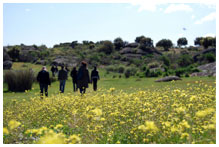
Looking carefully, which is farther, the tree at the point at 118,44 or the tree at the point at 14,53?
the tree at the point at 118,44

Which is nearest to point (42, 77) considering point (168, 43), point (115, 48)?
point (115, 48)

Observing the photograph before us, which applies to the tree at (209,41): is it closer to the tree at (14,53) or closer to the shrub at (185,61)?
the shrub at (185,61)

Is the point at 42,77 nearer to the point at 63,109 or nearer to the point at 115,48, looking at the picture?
the point at 63,109

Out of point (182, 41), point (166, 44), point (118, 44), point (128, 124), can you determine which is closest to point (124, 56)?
point (118, 44)

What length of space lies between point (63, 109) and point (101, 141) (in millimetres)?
2624

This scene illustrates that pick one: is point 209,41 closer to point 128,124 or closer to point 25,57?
point 25,57

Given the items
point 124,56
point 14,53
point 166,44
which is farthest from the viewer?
point 166,44

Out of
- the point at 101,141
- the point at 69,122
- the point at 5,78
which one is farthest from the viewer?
the point at 5,78

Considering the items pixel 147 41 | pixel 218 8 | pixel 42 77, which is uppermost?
pixel 147 41

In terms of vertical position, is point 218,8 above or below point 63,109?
above

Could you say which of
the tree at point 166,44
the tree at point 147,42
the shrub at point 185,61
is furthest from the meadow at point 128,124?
the tree at point 166,44

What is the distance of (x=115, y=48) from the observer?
69.9 meters

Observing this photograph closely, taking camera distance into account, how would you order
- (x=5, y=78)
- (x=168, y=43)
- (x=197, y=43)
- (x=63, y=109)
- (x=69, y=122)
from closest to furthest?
(x=69, y=122) < (x=63, y=109) < (x=5, y=78) < (x=168, y=43) < (x=197, y=43)

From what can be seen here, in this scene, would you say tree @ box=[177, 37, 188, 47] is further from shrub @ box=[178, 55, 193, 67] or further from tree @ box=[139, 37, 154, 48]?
shrub @ box=[178, 55, 193, 67]
